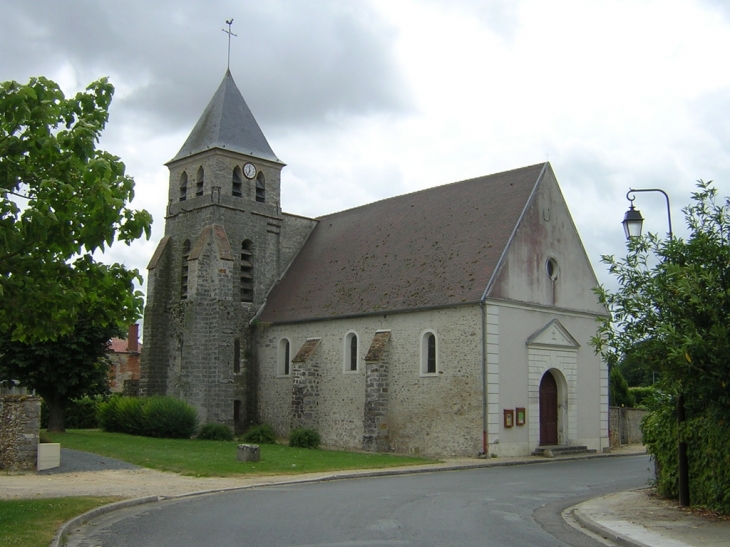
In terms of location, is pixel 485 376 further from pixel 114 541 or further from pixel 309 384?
pixel 114 541

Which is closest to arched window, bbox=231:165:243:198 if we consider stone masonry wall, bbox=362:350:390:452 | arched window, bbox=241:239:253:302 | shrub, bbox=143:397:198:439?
arched window, bbox=241:239:253:302

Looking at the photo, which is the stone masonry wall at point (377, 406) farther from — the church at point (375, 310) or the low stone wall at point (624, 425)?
the low stone wall at point (624, 425)

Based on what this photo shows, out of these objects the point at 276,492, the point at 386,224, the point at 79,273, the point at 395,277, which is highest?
the point at 386,224

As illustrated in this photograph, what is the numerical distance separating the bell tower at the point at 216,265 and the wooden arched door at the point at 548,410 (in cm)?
1210

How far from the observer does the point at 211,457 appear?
21.9 m

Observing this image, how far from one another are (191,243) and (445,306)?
43.5 feet

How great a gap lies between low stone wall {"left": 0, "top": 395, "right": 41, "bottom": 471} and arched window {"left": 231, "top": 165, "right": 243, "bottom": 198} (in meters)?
17.3

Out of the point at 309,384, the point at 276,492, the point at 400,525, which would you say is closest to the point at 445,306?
the point at 309,384

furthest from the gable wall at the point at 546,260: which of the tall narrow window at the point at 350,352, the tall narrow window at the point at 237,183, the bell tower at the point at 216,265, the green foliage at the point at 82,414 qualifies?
the green foliage at the point at 82,414

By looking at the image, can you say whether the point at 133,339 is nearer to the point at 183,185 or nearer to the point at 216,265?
the point at 183,185

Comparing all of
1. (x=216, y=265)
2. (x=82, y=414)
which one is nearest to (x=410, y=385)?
(x=216, y=265)

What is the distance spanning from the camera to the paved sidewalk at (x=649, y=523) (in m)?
10.6

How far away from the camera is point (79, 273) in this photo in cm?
1226

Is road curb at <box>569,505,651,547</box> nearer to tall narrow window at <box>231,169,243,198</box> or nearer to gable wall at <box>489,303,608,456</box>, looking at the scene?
gable wall at <box>489,303,608,456</box>
